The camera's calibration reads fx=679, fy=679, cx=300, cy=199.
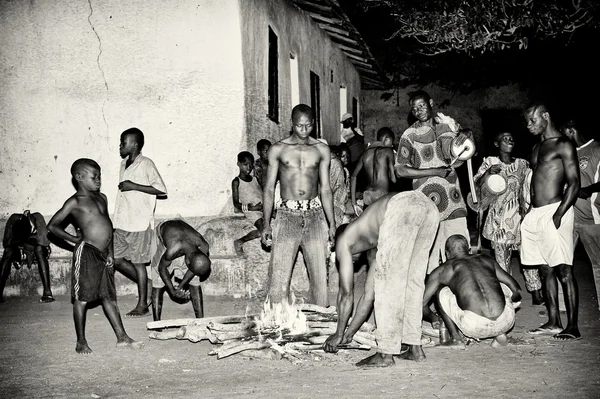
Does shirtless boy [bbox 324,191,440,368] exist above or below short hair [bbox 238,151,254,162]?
below

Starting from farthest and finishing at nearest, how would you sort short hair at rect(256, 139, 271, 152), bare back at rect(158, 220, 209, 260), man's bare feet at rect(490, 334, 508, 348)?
short hair at rect(256, 139, 271, 152)
bare back at rect(158, 220, 209, 260)
man's bare feet at rect(490, 334, 508, 348)

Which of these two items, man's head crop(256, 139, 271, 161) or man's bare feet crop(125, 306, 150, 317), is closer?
man's bare feet crop(125, 306, 150, 317)

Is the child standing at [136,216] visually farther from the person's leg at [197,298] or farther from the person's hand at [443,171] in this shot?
the person's hand at [443,171]

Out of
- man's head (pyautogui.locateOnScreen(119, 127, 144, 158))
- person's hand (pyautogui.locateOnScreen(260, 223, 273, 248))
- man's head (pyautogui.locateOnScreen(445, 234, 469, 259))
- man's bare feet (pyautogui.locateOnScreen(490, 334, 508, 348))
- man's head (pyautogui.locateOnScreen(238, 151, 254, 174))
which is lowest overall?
man's bare feet (pyautogui.locateOnScreen(490, 334, 508, 348))

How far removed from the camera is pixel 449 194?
6230 millimetres

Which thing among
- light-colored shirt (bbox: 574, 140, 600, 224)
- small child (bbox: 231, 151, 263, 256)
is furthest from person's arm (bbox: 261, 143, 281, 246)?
light-colored shirt (bbox: 574, 140, 600, 224)

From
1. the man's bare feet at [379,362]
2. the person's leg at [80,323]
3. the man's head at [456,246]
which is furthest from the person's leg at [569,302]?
the person's leg at [80,323]

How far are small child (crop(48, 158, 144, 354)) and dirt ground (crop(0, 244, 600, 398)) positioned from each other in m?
0.28

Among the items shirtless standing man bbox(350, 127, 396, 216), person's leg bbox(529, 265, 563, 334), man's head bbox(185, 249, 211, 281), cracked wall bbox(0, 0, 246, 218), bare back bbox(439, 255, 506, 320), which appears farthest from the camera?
shirtless standing man bbox(350, 127, 396, 216)

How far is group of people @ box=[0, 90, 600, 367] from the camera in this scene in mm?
5000

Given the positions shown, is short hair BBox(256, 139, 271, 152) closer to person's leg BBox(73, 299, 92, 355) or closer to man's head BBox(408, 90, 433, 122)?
man's head BBox(408, 90, 433, 122)

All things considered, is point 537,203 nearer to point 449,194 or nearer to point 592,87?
point 449,194

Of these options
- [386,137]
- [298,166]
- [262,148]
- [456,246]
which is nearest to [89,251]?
[298,166]

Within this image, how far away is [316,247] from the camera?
636cm
